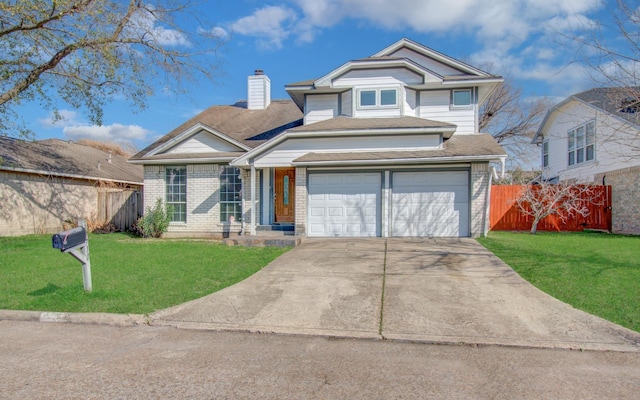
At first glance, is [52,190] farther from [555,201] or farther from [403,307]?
[555,201]

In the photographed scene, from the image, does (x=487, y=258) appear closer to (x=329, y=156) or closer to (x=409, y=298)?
(x=409, y=298)

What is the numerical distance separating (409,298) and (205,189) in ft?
33.7

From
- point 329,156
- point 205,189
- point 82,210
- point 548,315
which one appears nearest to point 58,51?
point 205,189

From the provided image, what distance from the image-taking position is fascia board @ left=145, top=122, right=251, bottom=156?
1443 cm

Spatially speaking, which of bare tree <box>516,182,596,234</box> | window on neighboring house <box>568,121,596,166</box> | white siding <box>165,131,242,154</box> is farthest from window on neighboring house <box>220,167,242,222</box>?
window on neighboring house <box>568,121,596,166</box>

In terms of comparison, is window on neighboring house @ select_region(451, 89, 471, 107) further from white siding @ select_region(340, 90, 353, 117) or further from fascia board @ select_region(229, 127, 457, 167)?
white siding @ select_region(340, 90, 353, 117)

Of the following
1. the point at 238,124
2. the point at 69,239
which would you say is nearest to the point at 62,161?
the point at 238,124

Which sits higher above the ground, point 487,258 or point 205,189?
point 205,189

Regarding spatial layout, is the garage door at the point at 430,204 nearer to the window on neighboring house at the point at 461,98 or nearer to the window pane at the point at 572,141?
the window on neighboring house at the point at 461,98

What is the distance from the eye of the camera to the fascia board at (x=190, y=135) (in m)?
14.4

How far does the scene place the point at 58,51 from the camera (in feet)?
41.2

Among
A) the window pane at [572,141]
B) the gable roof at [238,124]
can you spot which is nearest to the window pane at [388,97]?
the gable roof at [238,124]

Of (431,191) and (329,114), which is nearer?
(431,191)

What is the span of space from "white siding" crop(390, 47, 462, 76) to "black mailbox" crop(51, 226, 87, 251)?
45.3 feet
